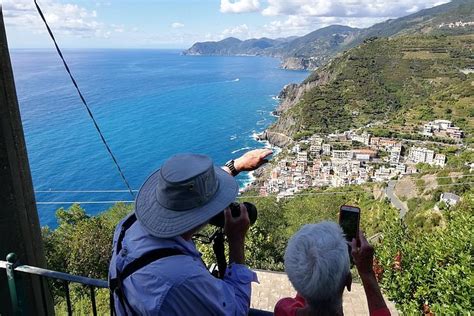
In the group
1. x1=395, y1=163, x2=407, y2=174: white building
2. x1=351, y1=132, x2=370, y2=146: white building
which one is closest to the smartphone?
x1=395, y1=163, x2=407, y2=174: white building

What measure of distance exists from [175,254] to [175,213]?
0.44 ft

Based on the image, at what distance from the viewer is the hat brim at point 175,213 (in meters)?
1.13

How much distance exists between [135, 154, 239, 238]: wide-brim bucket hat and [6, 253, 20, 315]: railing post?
94cm

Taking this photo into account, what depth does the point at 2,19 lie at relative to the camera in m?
1.79

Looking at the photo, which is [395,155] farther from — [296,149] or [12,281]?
[12,281]

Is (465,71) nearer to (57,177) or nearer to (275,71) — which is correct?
(57,177)

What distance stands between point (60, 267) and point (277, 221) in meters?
13.2

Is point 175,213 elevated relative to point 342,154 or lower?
elevated

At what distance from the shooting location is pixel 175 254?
3.60 ft

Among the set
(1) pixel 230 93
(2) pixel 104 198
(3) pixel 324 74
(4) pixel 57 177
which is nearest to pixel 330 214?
(2) pixel 104 198

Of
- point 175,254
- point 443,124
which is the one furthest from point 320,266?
point 443,124

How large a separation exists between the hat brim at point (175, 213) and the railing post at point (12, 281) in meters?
0.90

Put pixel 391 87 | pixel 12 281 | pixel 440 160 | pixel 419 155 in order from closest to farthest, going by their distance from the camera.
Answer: pixel 12 281 → pixel 440 160 → pixel 419 155 → pixel 391 87

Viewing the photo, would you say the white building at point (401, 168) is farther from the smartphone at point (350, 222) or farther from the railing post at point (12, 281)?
the railing post at point (12, 281)
